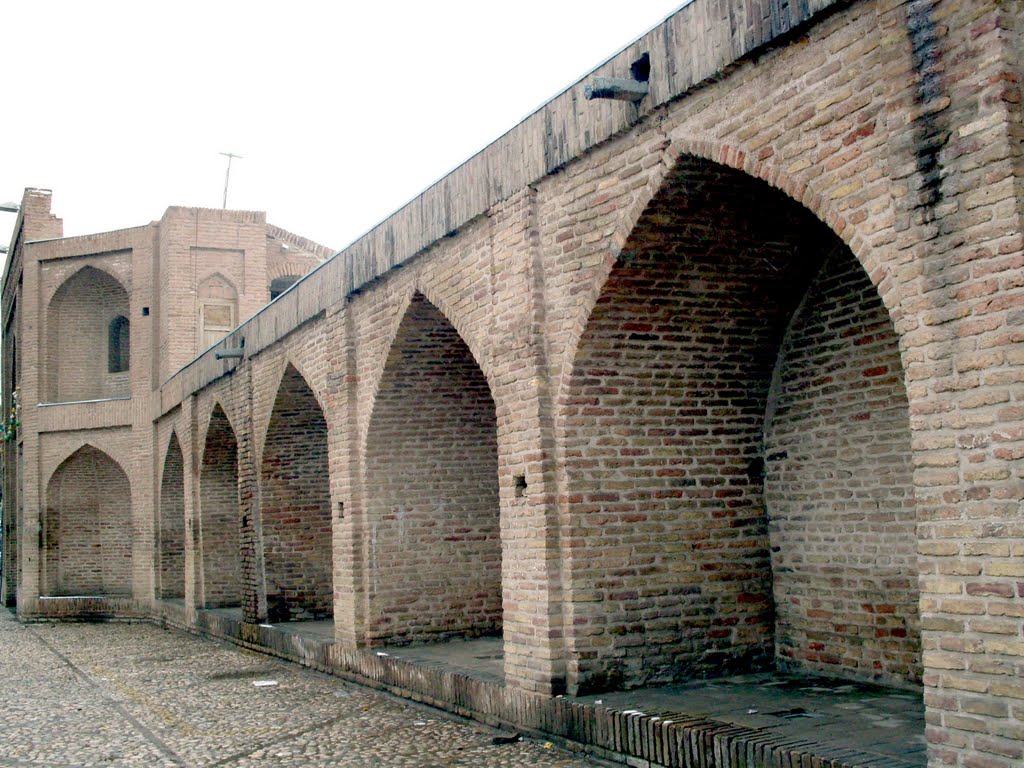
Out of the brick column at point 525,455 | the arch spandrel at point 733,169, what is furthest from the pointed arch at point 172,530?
the arch spandrel at point 733,169

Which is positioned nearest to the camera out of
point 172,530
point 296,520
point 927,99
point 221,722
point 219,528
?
point 927,99

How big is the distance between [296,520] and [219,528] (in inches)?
147

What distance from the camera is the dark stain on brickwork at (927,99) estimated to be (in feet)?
14.3

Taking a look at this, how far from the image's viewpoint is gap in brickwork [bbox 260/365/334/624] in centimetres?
1285

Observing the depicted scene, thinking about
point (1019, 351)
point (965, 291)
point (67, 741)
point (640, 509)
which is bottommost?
point (67, 741)

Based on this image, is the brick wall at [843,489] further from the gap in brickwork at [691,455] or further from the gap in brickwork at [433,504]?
the gap in brickwork at [433,504]

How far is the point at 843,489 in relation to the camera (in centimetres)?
688

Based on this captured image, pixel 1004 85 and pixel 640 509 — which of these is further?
pixel 640 509

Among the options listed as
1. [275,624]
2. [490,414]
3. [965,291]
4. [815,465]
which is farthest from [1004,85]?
[275,624]

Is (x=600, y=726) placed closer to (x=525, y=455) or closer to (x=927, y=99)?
(x=525, y=455)

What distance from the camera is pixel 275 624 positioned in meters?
12.9

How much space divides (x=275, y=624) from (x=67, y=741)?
16.6 ft

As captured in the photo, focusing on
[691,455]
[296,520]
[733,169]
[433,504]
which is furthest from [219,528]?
[733,169]

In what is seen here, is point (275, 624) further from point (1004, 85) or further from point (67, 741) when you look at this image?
point (1004, 85)
